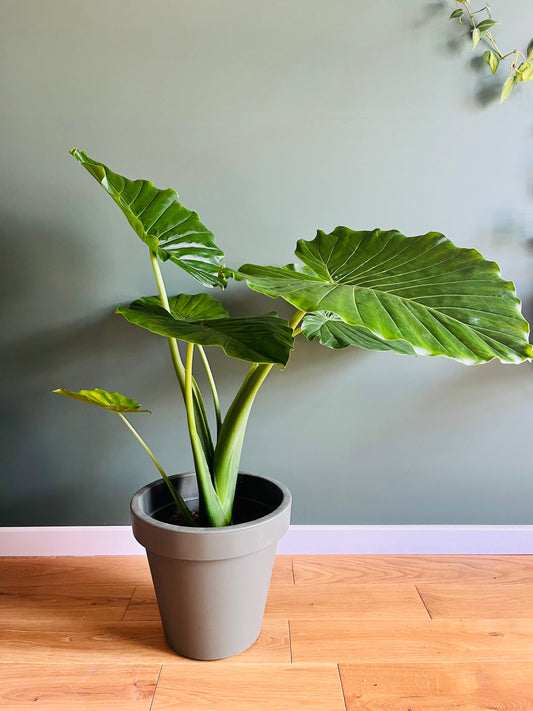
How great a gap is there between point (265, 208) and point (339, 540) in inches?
37.8

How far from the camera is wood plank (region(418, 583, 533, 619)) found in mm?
1301

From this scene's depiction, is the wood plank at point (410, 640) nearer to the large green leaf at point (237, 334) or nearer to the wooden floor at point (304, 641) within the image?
the wooden floor at point (304, 641)

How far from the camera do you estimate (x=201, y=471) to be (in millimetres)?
1092

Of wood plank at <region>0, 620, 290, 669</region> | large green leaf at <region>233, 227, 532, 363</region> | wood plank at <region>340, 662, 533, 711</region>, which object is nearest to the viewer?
large green leaf at <region>233, 227, 532, 363</region>

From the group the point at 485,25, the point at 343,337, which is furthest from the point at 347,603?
the point at 485,25

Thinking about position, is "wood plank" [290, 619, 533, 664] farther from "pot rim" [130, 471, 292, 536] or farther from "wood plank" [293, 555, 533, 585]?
"pot rim" [130, 471, 292, 536]

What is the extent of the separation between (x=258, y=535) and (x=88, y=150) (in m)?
1.07

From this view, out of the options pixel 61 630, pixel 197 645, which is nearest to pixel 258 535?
pixel 197 645

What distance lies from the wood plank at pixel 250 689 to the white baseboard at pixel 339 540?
1.47ft

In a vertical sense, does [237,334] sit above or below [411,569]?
above

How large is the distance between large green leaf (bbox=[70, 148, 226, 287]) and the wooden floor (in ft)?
2.68

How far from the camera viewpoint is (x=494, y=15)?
4.56 ft

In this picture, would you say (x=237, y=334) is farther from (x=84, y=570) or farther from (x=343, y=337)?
(x=84, y=570)

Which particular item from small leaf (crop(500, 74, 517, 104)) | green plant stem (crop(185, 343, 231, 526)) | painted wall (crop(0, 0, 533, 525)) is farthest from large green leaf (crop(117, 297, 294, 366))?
small leaf (crop(500, 74, 517, 104))
